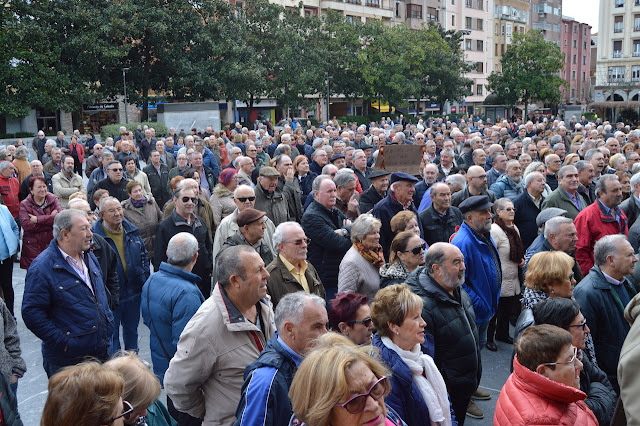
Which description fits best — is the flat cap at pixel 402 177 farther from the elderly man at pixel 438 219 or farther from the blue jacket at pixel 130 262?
the blue jacket at pixel 130 262

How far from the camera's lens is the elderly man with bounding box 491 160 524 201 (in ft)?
29.2

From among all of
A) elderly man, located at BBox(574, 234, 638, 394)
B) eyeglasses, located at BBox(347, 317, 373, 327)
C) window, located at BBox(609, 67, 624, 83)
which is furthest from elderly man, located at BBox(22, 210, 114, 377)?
window, located at BBox(609, 67, 624, 83)

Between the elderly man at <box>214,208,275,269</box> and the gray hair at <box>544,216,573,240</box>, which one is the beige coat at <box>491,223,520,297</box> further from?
the elderly man at <box>214,208,275,269</box>

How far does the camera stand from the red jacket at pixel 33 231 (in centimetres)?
775

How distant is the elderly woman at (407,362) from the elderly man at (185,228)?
340 centimetres

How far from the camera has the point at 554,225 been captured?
582cm

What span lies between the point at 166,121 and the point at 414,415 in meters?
31.9

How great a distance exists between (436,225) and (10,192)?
24.3 feet

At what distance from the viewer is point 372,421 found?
2541mm

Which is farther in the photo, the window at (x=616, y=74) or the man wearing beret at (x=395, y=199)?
the window at (x=616, y=74)

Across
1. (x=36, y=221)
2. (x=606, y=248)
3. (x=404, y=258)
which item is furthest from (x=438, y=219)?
(x=36, y=221)

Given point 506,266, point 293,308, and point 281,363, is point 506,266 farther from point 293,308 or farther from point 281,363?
point 281,363

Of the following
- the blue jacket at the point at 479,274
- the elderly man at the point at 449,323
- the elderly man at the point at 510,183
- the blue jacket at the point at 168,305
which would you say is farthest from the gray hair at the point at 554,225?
the blue jacket at the point at 168,305

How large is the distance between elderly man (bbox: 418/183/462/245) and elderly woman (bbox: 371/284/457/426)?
3.24m
